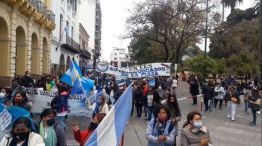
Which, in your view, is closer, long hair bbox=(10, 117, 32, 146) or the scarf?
long hair bbox=(10, 117, 32, 146)

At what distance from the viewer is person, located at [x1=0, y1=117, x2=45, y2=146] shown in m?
5.28

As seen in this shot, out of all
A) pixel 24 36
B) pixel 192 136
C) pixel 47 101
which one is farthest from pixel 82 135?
pixel 24 36

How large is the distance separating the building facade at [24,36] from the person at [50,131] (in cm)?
1695

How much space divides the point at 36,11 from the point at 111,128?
24.6m

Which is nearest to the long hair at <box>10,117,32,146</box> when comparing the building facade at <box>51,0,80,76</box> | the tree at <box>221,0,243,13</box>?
the building facade at <box>51,0,80,76</box>

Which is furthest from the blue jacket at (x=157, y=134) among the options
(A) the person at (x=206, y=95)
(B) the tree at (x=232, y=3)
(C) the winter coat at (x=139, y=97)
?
(B) the tree at (x=232, y=3)

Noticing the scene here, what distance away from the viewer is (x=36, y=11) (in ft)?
97.0

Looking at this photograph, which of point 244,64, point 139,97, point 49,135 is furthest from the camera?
point 244,64

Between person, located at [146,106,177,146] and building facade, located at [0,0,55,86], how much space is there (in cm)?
1684

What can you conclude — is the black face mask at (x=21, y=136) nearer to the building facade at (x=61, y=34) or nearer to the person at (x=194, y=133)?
the person at (x=194, y=133)

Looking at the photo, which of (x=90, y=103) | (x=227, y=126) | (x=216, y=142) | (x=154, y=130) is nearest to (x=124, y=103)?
(x=154, y=130)

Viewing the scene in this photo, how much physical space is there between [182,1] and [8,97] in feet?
107

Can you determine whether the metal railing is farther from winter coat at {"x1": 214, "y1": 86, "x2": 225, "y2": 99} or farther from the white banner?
the white banner

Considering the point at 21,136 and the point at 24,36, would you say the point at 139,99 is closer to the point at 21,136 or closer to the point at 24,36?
the point at 24,36
